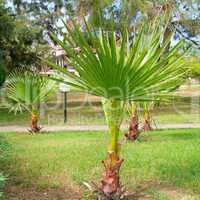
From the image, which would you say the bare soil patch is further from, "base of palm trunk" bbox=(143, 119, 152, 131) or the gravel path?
the gravel path

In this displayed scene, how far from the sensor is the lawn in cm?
476

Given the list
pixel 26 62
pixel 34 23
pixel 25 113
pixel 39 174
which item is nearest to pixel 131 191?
pixel 39 174

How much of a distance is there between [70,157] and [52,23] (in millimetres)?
20519

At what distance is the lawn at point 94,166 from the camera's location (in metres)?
4.76

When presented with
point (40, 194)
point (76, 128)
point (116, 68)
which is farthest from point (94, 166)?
point (76, 128)

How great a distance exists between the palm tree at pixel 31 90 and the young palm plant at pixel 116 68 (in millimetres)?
6469

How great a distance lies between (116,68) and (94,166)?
2.51 metres

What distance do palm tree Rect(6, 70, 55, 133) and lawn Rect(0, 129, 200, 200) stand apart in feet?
6.99

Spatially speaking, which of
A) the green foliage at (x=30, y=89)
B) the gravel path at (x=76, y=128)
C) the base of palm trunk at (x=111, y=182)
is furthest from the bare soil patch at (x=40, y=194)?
the gravel path at (x=76, y=128)

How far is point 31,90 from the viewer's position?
10438 mm

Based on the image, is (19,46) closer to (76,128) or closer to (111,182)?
(76,128)

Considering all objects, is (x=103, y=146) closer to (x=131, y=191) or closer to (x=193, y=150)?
(x=193, y=150)

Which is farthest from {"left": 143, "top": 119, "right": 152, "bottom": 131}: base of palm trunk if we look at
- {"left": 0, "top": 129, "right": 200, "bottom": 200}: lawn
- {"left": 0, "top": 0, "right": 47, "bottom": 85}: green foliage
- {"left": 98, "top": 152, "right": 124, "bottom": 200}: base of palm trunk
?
{"left": 0, "top": 0, "right": 47, "bottom": 85}: green foliage

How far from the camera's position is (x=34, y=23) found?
81.0ft
